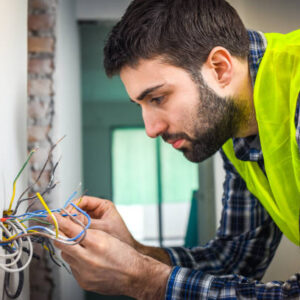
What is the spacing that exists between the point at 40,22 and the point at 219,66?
0.83 meters

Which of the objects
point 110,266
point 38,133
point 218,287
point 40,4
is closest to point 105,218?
point 110,266

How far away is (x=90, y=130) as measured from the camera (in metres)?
2.51

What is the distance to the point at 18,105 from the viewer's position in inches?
35.7

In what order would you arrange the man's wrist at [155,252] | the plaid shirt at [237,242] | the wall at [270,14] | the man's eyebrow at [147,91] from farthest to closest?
the wall at [270,14], the plaid shirt at [237,242], the man's wrist at [155,252], the man's eyebrow at [147,91]

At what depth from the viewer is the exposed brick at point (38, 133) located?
1362mm

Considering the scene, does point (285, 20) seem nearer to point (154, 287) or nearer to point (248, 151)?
point (248, 151)

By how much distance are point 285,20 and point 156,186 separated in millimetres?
1417

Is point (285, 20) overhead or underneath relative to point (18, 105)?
overhead

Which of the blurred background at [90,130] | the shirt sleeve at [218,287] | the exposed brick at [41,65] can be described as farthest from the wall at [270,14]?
the shirt sleeve at [218,287]

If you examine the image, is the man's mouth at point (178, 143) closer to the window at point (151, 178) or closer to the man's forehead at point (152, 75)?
the man's forehead at point (152, 75)

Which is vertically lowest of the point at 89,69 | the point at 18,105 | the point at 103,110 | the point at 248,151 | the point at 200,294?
the point at 200,294

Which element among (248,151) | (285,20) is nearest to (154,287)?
(248,151)

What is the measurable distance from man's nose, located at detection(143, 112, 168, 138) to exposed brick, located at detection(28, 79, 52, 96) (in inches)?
23.6

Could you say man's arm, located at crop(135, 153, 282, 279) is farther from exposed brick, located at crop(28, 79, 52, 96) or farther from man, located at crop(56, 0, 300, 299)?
exposed brick, located at crop(28, 79, 52, 96)
